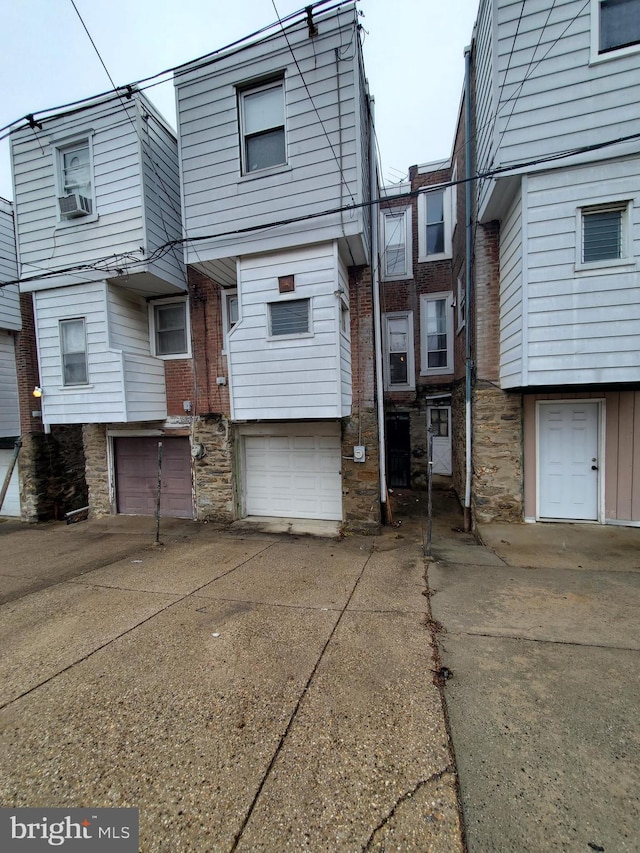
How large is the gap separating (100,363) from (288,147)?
4.98 metres

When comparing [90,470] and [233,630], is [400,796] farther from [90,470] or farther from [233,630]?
[90,470]

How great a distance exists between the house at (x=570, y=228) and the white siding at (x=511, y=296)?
0.03m

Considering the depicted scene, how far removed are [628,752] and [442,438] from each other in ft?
29.4

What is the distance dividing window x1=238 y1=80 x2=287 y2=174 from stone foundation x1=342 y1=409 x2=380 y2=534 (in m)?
4.33

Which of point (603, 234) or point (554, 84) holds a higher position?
point (554, 84)

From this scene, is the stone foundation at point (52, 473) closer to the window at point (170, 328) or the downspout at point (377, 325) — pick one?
the window at point (170, 328)

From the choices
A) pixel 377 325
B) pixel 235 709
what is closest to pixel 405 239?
pixel 377 325

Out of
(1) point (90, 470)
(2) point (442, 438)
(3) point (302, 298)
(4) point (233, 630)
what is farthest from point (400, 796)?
(2) point (442, 438)

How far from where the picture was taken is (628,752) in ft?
6.54

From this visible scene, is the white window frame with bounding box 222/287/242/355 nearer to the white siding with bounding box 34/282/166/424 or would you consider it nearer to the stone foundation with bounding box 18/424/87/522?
the white siding with bounding box 34/282/166/424

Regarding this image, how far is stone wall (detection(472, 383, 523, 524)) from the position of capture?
19.4 ft

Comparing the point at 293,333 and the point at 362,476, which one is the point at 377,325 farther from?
the point at 362,476

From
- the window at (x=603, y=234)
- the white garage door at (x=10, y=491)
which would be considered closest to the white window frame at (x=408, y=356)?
the window at (x=603, y=234)

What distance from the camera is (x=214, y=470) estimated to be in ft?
24.4
